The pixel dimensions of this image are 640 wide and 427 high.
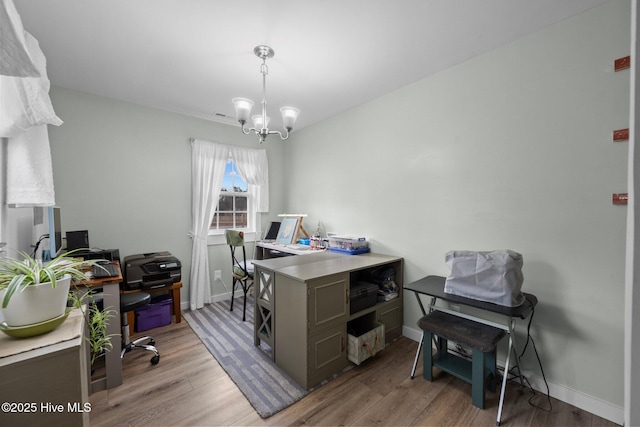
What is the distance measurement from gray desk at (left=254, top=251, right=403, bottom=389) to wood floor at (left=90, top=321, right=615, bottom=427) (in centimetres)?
19

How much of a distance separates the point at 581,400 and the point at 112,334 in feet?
10.4

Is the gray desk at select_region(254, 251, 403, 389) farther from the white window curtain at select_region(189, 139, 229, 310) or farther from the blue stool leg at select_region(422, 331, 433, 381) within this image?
the white window curtain at select_region(189, 139, 229, 310)

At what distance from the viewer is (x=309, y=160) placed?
368 cm

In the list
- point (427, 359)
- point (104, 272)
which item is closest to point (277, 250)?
point (104, 272)

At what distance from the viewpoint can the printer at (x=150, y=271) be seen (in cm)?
258

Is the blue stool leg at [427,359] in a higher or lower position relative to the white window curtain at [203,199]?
lower

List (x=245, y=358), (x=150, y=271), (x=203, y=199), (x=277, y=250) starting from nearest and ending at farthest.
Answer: (x=245, y=358)
(x=150, y=271)
(x=277, y=250)
(x=203, y=199)

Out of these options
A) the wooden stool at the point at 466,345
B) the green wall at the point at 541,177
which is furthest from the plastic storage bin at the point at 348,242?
the wooden stool at the point at 466,345

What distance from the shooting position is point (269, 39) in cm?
184

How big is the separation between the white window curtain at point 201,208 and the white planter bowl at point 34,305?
2.27m

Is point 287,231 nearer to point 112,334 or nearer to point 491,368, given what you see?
point 112,334

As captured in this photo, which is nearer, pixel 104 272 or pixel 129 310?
pixel 104 272

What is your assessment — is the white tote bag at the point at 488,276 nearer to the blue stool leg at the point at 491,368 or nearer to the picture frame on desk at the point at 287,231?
the blue stool leg at the point at 491,368

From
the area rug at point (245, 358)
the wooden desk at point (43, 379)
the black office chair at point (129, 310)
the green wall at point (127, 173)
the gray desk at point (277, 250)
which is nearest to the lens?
the wooden desk at point (43, 379)
